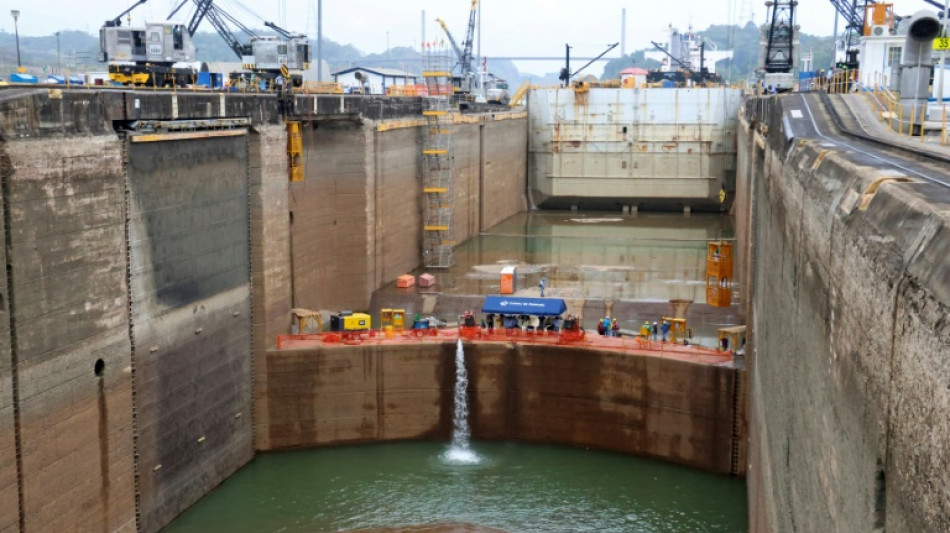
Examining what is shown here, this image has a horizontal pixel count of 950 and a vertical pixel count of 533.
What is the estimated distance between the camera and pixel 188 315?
25.9m

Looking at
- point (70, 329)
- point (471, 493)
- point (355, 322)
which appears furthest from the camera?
point (355, 322)

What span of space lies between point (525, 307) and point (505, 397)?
303 centimetres

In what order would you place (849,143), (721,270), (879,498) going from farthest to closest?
(721,270)
(849,143)
(879,498)

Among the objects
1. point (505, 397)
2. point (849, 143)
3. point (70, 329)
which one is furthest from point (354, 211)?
point (849, 143)

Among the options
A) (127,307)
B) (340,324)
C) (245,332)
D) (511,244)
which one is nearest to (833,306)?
(127,307)

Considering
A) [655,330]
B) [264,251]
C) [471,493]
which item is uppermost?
[264,251]

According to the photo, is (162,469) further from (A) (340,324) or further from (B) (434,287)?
(B) (434,287)

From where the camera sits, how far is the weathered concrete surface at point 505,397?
2939cm

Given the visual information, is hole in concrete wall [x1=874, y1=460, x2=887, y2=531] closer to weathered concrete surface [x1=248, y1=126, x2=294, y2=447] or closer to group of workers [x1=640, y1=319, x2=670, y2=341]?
weathered concrete surface [x1=248, y1=126, x2=294, y2=447]

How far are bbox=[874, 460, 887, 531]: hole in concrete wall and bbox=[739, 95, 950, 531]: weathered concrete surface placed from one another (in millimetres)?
12

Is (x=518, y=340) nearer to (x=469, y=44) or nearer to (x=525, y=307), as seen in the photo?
(x=525, y=307)

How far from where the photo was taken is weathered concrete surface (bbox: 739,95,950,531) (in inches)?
236

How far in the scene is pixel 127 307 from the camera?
22.9 metres

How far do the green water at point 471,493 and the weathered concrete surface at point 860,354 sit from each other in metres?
9.81
